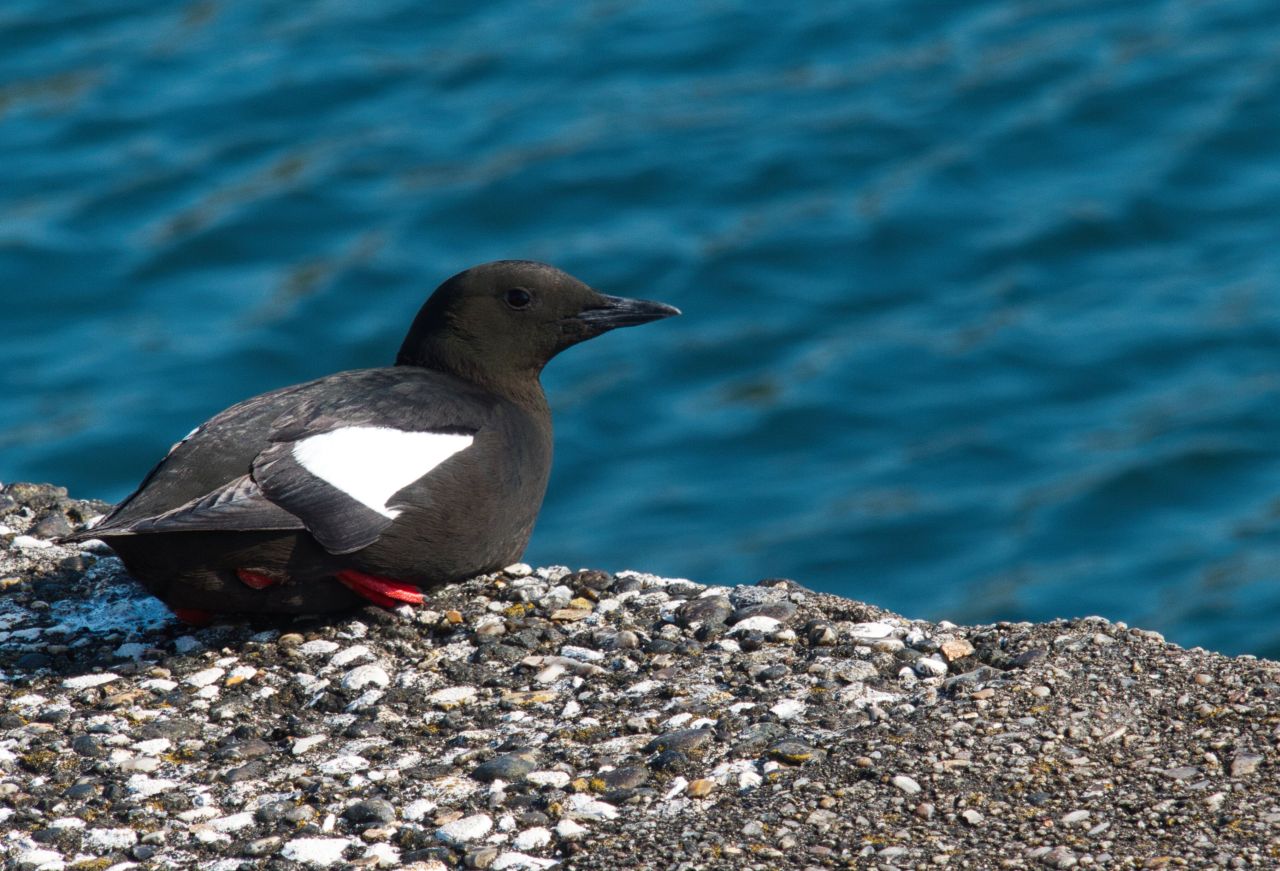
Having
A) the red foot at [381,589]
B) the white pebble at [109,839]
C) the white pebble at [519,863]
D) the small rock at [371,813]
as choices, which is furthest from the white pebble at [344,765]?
the red foot at [381,589]

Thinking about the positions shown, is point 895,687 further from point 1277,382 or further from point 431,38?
point 431,38

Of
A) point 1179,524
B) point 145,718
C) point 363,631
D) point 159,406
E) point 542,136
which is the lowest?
point 145,718

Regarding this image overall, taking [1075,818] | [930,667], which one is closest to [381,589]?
[930,667]

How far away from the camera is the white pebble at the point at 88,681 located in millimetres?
4793

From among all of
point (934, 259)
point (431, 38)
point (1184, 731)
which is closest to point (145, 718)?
point (1184, 731)

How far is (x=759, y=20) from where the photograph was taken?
13875 millimetres

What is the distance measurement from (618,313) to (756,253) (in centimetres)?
594

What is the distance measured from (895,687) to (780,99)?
8.97 m

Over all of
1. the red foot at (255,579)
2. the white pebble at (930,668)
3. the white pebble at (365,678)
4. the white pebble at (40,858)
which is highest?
the white pebble at (930,668)

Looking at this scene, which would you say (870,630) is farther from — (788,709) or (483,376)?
(483,376)

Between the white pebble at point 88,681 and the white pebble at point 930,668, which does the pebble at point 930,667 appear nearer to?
the white pebble at point 930,668

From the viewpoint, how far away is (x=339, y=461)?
15.9 feet

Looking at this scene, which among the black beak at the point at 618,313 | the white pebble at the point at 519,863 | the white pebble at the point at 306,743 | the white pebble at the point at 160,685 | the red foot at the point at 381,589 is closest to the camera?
the white pebble at the point at 519,863

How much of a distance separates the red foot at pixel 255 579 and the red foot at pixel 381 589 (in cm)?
22
